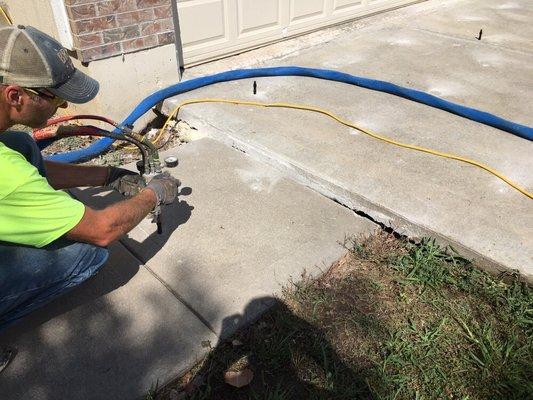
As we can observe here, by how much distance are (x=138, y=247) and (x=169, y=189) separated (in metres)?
0.51

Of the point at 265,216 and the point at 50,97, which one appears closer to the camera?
the point at 50,97

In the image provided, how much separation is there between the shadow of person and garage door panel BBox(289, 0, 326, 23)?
398 centimetres

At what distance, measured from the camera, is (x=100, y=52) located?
11.3 ft

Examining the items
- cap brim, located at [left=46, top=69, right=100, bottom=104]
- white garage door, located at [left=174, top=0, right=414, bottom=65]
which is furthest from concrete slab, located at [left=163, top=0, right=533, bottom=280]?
cap brim, located at [left=46, top=69, right=100, bottom=104]

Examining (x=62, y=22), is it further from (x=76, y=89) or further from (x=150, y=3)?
(x=76, y=89)

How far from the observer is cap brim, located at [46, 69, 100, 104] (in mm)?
1718

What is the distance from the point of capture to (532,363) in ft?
6.34

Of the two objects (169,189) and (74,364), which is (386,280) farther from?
(74,364)

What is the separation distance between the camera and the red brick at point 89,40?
333cm

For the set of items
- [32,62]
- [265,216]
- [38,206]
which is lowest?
[265,216]

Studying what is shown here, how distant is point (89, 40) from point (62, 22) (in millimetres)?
A: 229

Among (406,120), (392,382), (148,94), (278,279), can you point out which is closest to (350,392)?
(392,382)

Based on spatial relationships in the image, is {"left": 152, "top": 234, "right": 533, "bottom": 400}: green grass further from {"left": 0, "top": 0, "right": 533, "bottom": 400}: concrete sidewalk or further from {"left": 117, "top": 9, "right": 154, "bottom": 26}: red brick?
{"left": 117, "top": 9, "right": 154, "bottom": 26}: red brick

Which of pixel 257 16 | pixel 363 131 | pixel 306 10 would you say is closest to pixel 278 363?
pixel 363 131
